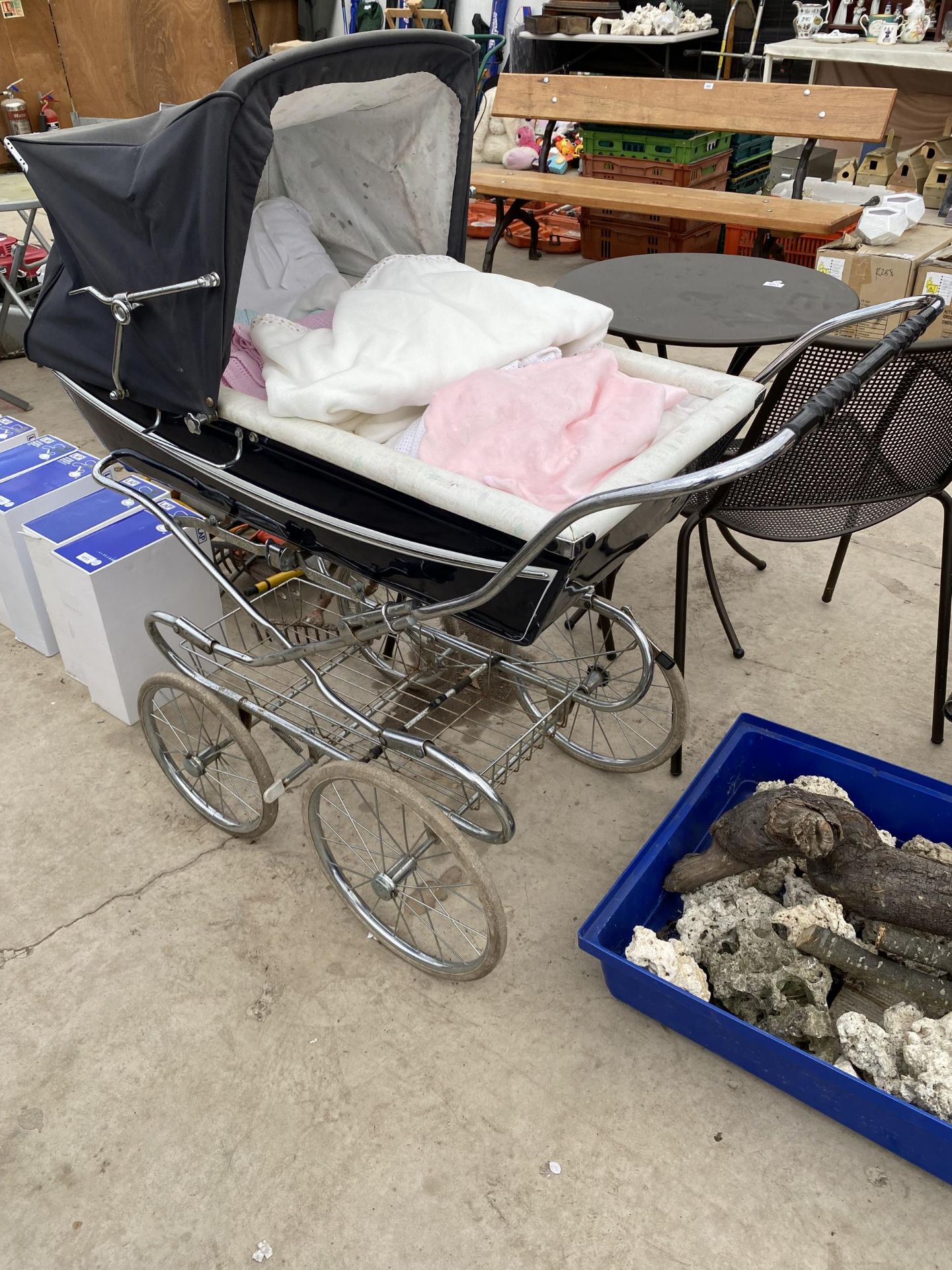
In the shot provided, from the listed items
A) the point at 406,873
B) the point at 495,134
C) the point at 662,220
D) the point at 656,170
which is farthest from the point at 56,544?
the point at 495,134

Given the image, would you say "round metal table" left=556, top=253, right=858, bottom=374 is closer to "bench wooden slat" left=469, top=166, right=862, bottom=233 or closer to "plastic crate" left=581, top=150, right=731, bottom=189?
"bench wooden slat" left=469, top=166, right=862, bottom=233

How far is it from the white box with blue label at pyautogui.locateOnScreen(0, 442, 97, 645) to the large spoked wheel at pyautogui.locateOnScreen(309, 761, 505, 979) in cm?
111

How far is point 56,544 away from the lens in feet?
7.95

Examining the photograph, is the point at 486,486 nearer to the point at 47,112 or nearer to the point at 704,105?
the point at 704,105

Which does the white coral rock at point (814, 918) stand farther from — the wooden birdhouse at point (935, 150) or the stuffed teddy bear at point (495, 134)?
the stuffed teddy bear at point (495, 134)

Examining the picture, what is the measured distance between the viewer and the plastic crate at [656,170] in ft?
16.4

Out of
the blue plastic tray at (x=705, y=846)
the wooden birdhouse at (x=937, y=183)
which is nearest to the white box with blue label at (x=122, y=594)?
the blue plastic tray at (x=705, y=846)

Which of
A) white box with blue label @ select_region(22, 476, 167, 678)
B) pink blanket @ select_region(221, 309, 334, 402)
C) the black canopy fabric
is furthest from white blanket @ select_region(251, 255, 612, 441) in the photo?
white box with blue label @ select_region(22, 476, 167, 678)

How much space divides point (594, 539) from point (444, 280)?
85 cm

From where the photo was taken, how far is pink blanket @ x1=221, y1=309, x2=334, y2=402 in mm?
1905

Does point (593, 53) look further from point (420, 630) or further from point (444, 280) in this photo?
point (420, 630)

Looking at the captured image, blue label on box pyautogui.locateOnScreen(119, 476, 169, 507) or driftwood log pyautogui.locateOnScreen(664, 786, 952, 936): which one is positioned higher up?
blue label on box pyautogui.locateOnScreen(119, 476, 169, 507)

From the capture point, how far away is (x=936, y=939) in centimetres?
178

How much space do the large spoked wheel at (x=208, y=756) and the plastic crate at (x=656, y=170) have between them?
13.0 feet
